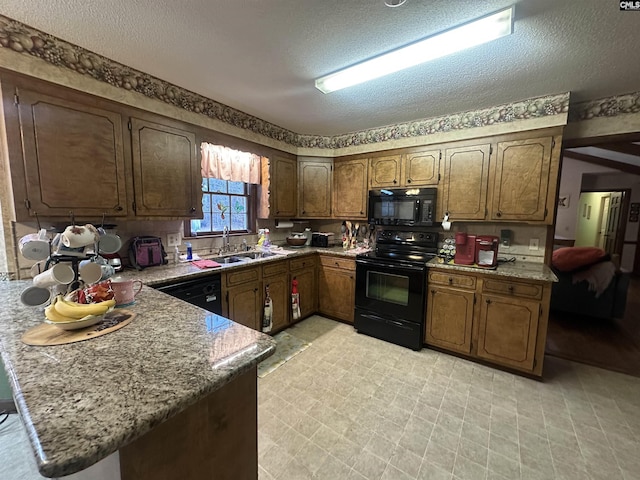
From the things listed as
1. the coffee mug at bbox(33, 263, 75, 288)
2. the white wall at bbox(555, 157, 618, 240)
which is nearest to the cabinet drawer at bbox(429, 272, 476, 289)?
the coffee mug at bbox(33, 263, 75, 288)

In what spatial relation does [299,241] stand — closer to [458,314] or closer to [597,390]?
[458,314]

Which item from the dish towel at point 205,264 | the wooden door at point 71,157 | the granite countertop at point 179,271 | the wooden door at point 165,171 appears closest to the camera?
the wooden door at point 71,157

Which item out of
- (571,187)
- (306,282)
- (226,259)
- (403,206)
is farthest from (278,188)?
(571,187)

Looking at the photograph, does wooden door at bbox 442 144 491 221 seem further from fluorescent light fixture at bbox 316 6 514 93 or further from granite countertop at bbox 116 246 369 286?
granite countertop at bbox 116 246 369 286

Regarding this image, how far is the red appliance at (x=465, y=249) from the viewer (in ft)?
8.59

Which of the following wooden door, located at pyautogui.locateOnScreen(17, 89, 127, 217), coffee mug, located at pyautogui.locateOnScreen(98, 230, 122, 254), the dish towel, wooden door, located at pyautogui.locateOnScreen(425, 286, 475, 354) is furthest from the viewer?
wooden door, located at pyautogui.locateOnScreen(425, 286, 475, 354)

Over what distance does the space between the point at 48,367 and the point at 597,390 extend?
11.5 ft

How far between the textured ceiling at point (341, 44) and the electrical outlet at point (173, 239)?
53.8 inches

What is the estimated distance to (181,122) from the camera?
2377 millimetres

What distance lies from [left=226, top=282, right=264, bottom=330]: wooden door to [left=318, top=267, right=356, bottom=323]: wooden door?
3.13 feet

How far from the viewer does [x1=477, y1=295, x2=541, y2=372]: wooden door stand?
2293mm

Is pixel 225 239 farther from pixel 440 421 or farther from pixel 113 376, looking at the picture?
pixel 440 421

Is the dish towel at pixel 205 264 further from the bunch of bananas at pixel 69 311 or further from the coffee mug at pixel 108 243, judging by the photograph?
the bunch of bananas at pixel 69 311

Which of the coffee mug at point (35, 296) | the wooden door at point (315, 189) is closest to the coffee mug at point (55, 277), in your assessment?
the coffee mug at point (35, 296)
